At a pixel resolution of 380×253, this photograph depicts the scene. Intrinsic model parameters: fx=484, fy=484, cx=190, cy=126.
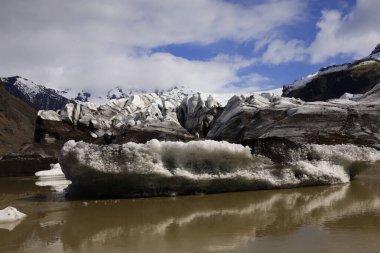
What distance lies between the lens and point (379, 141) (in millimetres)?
17078

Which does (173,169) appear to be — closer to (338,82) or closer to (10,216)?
(10,216)

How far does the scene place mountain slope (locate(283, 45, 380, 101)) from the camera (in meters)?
68.4

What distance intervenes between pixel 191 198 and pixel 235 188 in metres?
1.21

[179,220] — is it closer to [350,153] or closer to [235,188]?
[235,188]

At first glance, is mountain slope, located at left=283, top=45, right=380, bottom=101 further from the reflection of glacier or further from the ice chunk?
the ice chunk

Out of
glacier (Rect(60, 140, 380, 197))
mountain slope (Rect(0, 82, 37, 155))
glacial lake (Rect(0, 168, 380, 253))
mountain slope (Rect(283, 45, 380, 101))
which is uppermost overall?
mountain slope (Rect(283, 45, 380, 101))

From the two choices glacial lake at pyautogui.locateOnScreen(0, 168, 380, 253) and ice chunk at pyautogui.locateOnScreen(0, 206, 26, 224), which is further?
ice chunk at pyautogui.locateOnScreen(0, 206, 26, 224)

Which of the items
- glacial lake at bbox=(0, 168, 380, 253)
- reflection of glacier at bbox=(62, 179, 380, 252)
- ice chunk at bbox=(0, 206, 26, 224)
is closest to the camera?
glacial lake at bbox=(0, 168, 380, 253)

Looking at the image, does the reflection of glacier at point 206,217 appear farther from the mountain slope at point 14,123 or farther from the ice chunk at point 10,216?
the mountain slope at point 14,123

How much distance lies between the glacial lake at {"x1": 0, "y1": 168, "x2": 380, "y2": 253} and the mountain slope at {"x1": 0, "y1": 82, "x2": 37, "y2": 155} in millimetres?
32973

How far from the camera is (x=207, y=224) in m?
5.82

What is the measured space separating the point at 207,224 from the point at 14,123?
159ft

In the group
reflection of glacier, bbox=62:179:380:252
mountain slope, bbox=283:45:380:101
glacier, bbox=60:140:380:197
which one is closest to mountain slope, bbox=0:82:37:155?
glacier, bbox=60:140:380:197

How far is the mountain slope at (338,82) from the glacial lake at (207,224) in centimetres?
6201
